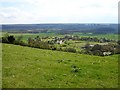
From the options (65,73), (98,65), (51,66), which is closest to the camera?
(65,73)

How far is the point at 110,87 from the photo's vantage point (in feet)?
54.3

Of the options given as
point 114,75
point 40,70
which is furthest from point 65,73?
point 114,75

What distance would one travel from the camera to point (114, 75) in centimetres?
1983

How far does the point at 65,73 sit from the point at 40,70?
196 cm

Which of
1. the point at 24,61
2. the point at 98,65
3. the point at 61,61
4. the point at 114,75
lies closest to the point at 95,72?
the point at 114,75

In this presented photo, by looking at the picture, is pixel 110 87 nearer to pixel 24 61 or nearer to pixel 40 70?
pixel 40 70

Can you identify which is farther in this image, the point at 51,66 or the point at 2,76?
the point at 51,66

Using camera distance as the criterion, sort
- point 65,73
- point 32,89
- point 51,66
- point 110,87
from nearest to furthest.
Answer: point 32,89
point 110,87
point 65,73
point 51,66

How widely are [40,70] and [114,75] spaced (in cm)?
572

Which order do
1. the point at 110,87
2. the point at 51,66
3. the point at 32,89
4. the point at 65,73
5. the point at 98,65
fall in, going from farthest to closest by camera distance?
the point at 98,65 → the point at 51,66 → the point at 65,73 → the point at 110,87 → the point at 32,89

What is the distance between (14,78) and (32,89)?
96.8 inches

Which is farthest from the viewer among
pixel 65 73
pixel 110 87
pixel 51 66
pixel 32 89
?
pixel 51 66

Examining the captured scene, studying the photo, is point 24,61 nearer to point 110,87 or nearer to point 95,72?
point 95,72

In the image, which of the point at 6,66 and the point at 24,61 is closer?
the point at 6,66
